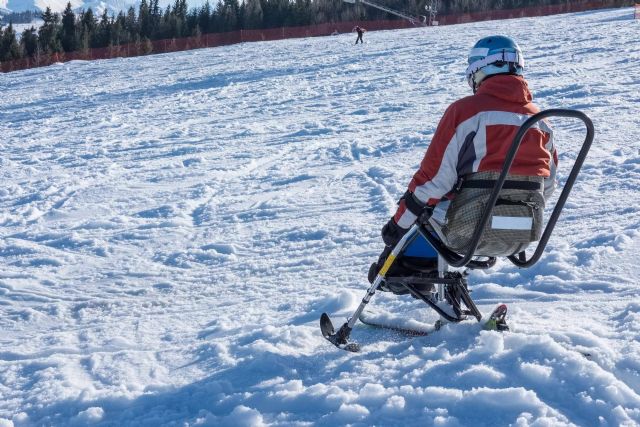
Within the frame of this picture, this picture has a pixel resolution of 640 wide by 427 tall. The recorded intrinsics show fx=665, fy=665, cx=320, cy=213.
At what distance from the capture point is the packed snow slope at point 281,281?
3.09 m

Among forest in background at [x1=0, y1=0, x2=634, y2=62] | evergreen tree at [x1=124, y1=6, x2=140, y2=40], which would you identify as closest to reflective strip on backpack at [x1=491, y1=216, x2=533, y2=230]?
forest in background at [x1=0, y1=0, x2=634, y2=62]

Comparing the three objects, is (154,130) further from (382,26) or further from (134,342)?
(382,26)

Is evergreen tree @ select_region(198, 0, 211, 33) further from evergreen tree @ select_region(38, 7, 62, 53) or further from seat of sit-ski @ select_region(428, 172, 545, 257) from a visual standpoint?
seat of sit-ski @ select_region(428, 172, 545, 257)

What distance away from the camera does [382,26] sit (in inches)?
1949

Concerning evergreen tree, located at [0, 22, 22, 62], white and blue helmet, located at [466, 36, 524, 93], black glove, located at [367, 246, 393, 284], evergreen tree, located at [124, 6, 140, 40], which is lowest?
black glove, located at [367, 246, 393, 284]

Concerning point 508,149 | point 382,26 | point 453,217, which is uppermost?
point 382,26

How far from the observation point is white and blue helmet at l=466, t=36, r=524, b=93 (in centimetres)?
322

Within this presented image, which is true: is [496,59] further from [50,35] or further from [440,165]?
[50,35]

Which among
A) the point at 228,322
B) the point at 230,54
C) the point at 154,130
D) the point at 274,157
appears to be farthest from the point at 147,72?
the point at 228,322

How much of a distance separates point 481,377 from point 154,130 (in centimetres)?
1196

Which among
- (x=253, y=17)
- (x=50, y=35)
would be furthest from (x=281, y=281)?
(x=253, y=17)

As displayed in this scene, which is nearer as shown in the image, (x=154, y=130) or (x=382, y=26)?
(x=154, y=130)

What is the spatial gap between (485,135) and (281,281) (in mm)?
2696

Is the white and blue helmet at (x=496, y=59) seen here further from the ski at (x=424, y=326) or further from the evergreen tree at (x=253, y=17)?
the evergreen tree at (x=253, y=17)
